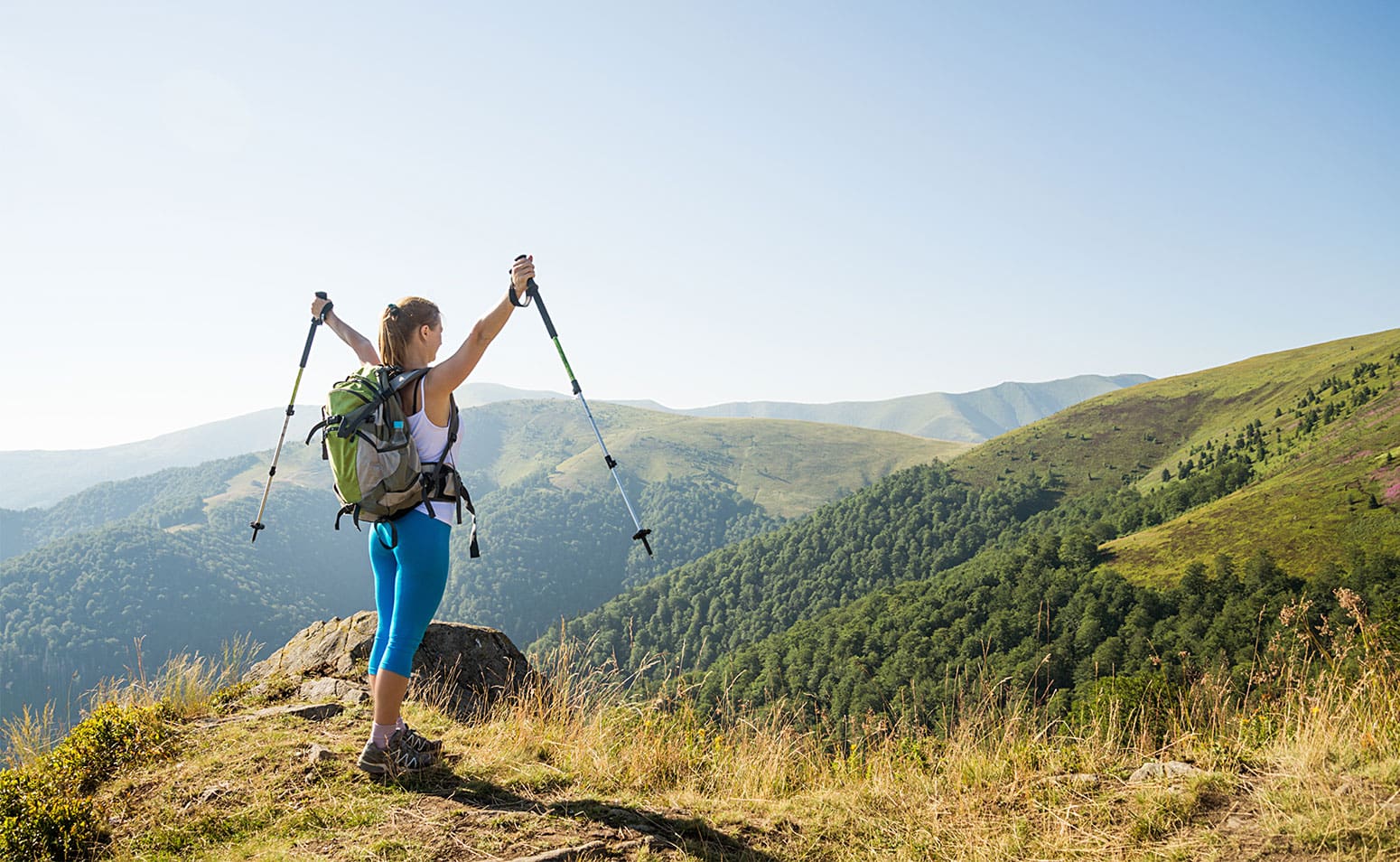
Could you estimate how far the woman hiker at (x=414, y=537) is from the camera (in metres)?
3.83

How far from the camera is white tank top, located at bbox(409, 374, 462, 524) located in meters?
3.86

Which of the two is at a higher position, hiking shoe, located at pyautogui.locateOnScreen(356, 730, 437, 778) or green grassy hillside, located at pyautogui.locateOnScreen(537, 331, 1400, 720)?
hiking shoe, located at pyautogui.locateOnScreen(356, 730, 437, 778)

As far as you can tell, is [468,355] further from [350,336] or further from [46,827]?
[46,827]

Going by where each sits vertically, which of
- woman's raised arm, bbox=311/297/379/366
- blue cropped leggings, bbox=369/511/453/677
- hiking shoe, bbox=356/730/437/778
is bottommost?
hiking shoe, bbox=356/730/437/778

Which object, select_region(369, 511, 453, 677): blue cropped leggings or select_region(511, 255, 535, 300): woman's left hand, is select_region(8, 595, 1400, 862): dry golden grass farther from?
select_region(511, 255, 535, 300): woman's left hand

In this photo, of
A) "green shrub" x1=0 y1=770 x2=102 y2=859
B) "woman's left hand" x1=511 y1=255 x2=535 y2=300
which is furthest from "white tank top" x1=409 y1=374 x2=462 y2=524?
"green shrub" x1=0 y1=770 x2=102 y2=859

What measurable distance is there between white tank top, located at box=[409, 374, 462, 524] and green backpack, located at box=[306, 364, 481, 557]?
45 mm

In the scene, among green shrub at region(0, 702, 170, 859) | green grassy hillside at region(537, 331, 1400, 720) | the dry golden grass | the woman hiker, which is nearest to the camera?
the dry golden grass

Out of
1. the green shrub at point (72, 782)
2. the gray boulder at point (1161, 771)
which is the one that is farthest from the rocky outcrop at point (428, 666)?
the gray boulder at point (1161, 771)

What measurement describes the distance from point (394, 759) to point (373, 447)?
72.6 inches

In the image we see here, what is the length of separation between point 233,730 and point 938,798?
4.66 m

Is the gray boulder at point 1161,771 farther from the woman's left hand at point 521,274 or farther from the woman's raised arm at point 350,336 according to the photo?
the woman's raised arm at point 350,336

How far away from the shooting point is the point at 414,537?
3.83 meters

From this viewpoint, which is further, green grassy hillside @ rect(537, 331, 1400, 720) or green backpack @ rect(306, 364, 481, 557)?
green grassy hillside @ rect(537, 331, 1400, 720)
